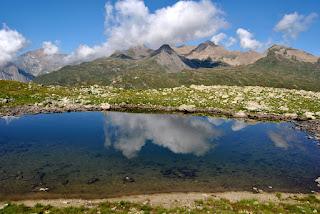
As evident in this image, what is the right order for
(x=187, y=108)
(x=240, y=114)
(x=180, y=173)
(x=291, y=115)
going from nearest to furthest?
(x=180, y=173) < (x=291, y=115) < (x=240, y=114) < (x=187, y=108)

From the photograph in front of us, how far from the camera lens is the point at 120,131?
58.3 meters

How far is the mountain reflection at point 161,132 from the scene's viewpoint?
159ft

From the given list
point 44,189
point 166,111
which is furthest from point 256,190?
point 166,111

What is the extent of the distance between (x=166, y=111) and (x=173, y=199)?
1892 inches

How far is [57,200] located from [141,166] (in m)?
12.4

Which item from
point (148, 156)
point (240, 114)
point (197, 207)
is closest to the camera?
point (197, 207)

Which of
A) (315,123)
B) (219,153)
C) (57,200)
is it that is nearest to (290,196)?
(219,153)

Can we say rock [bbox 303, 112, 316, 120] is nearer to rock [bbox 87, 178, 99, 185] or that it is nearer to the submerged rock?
the submerged rock

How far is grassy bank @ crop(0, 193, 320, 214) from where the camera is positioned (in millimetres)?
25859

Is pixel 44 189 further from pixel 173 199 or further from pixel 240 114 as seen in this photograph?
pixel 240 114

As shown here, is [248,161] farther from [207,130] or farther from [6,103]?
[6,103]

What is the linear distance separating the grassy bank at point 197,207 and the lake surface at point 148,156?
327cm

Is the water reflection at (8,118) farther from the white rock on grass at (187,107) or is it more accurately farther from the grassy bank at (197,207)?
the grassy bank at (197,207)

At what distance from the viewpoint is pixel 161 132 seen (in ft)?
192
